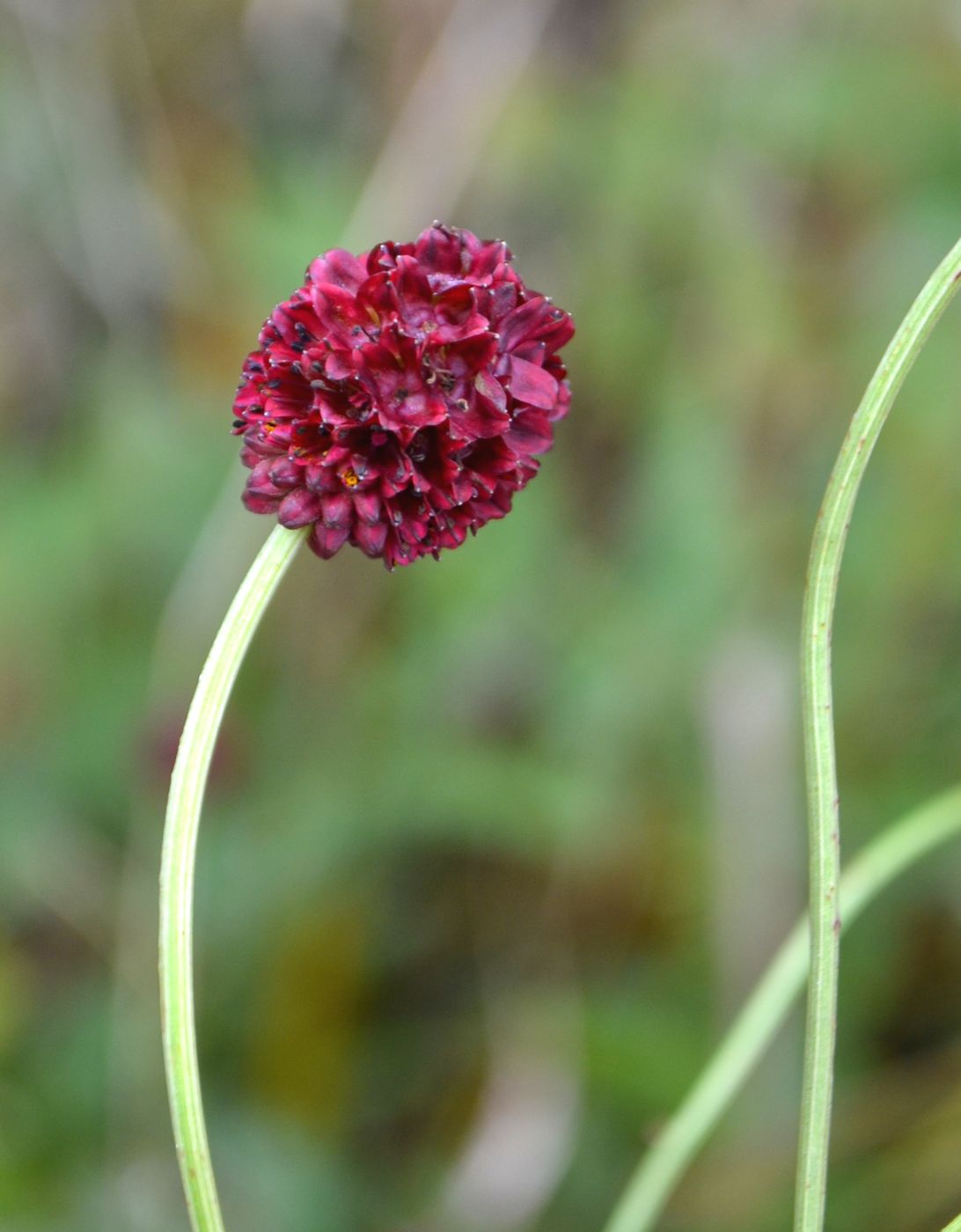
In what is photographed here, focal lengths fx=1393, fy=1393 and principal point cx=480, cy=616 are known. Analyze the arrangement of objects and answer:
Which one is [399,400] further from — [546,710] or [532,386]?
[546,710]

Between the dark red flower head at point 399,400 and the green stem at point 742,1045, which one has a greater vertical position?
the dark red flower head at point 399,400

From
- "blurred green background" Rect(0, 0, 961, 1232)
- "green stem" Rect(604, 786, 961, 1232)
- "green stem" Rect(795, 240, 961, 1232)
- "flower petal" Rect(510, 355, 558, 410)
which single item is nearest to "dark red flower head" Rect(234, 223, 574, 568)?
"flower petal" Rect(510, 355, 558, 410)

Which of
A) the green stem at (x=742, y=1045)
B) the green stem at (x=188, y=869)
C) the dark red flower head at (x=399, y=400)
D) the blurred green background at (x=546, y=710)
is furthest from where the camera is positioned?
the blurred green background at (x=546, y=710)

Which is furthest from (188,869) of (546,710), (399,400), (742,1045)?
(546,710)

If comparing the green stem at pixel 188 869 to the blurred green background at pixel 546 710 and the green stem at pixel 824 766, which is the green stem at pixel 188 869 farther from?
the blurred green background at pixel 546 710

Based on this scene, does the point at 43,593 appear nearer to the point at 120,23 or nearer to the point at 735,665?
the point at 735,665

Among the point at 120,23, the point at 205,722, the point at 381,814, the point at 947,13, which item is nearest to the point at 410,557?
the point at 205,722

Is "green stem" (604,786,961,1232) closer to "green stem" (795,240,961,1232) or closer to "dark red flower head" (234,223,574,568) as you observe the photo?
"green stem" (795,240,961,1232)

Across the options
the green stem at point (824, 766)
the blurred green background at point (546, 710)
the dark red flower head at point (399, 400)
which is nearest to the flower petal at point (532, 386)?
the dark red flower head at point (399, 400)
